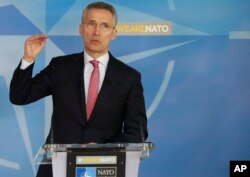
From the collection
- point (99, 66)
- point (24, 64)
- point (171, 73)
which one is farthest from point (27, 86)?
point (171, 73)

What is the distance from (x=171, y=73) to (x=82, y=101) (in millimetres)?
1248

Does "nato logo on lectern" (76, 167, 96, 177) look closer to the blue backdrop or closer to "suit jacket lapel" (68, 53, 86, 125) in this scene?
"suit jacket lapel" (68, 53, 86, 125)

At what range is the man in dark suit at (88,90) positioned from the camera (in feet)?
8.71

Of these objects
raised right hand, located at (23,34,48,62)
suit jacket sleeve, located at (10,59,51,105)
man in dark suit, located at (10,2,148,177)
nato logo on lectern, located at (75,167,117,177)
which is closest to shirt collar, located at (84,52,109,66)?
man in dark suit, located at (10,2,148,177)

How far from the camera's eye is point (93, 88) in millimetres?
2734

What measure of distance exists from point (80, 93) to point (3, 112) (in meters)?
1.20

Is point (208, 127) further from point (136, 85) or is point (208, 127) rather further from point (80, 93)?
point (80, 93)

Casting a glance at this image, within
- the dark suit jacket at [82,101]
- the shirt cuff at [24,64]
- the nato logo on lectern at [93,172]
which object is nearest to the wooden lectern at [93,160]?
the nato logo on lectern at [93,172]

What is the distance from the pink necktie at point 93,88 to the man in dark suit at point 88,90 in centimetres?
1

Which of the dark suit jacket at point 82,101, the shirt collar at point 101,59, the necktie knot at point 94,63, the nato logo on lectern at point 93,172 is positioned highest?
the shirt collar at point 101,59

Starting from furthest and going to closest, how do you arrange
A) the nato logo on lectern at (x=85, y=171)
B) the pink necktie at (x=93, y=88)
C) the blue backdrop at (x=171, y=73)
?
the blue backdrop at (x=171, y=73) → the pink necktie at (x=93, y=88) → the nato logo on lectern at (x=85, y=171)

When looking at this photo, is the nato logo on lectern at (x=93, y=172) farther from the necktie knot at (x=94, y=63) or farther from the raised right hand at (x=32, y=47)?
the necktie knot at (x=94, y=63)

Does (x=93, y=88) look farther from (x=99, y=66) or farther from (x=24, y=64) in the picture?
(x=24, y=64)

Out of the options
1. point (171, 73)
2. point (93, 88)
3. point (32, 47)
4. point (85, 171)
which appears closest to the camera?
point (85, 171)
